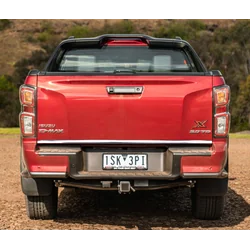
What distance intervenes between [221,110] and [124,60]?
68.4 inches

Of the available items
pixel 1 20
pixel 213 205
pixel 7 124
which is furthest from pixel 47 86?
pixel 1 20

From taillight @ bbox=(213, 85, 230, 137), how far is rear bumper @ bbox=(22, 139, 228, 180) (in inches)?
3.9

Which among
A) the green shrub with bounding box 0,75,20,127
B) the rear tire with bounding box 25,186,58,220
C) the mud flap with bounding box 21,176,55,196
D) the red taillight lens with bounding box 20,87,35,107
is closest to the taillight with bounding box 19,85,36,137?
the red taillight lens with bounding box 20,87,35,107

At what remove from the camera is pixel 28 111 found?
511cm

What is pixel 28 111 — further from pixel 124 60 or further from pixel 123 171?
pixel 124 60

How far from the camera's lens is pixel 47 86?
16.7 feet

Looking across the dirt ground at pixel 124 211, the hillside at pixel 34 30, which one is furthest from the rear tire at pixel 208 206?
the hillside at pixel 34 30

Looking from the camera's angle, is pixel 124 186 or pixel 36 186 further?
pixel 36 186

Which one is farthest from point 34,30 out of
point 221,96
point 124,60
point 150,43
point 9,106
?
point 221,96

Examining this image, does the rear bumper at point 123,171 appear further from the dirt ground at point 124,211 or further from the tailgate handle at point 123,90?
the dirt ground at point 124,211

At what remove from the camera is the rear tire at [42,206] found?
5.76m

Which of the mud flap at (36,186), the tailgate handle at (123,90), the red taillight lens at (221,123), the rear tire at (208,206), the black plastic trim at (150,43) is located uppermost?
the black plastic trim at (150,43)

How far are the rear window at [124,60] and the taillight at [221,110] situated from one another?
1.24m
